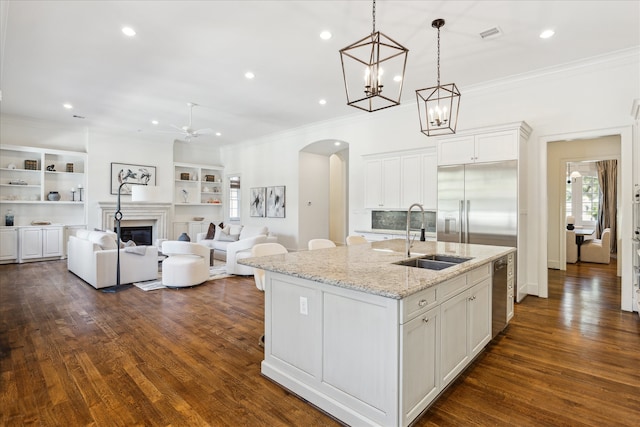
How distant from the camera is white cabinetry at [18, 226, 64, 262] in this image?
24.5 feet

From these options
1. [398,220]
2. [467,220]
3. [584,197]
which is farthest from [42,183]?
[584,197]

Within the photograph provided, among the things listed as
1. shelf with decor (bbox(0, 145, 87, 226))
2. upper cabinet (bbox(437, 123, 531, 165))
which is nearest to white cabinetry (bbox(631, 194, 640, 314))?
upper cabinet (bbox(437, 123, 531, 165))

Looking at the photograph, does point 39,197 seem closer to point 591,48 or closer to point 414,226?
point 414,226

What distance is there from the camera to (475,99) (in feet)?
17.9

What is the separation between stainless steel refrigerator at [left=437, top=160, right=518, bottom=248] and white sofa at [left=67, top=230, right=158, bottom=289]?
499cm

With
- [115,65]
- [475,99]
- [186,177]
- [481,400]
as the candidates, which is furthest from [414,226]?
[186,177]

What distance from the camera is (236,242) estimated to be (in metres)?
6.43

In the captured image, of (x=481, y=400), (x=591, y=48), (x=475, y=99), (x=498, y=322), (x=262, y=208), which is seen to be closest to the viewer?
(x=481, y=400)

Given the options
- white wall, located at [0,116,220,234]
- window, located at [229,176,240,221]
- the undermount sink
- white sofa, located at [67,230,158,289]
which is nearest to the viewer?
the undermount sink

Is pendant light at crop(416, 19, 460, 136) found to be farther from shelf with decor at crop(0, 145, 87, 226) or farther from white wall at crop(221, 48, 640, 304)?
shelf with decor at crop(0, 145, 87, 226)

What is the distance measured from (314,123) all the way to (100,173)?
18.9ft

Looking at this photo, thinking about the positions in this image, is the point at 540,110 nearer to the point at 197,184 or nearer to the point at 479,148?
the point at 479,148

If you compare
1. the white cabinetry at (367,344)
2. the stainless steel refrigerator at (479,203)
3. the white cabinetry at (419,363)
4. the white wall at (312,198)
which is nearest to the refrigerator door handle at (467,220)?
the stainless steel refrigerator at (479,203)

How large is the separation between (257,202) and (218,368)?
7098 millimetres
